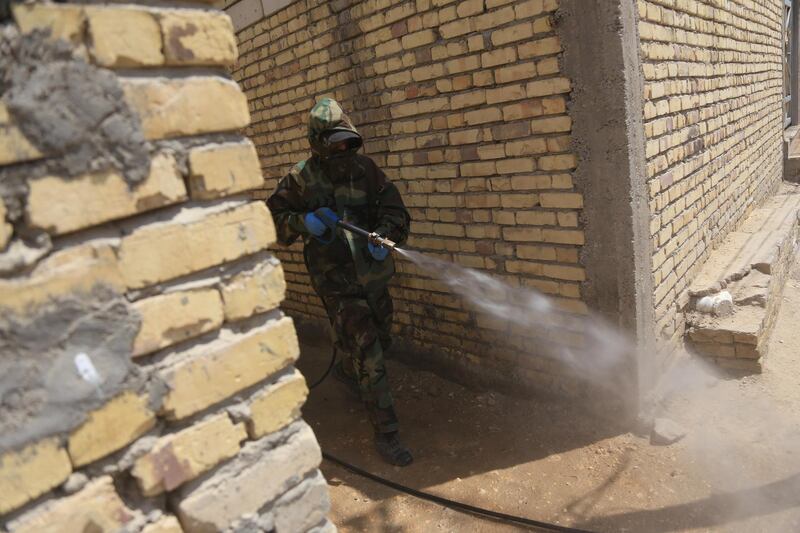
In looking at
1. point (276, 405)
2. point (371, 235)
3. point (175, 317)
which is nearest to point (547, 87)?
point (371, 235)

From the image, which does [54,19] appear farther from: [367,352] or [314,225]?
[367,352]

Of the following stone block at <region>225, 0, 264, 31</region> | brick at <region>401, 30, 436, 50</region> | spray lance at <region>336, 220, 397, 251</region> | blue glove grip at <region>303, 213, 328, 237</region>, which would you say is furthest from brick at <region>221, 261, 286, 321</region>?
stone block at <region>225, 0, 264, 31</region>

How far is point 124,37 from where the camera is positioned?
1097 millimetres

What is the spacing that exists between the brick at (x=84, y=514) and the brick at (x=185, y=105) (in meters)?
0.74

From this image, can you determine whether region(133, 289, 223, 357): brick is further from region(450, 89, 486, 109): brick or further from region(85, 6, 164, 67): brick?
region(450, 89, 486, 109): brick

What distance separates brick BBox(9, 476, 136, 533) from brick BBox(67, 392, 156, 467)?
0.21 ft

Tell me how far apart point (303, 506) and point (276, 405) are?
0.97 feet

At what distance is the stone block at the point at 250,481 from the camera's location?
1258 millimetres

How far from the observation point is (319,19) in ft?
14.0

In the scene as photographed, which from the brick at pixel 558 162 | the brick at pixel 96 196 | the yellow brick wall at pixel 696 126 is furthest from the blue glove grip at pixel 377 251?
the brick at pixel 96 196

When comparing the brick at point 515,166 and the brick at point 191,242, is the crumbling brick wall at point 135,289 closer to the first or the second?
the brick at point 191,242

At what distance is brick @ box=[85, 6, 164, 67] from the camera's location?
106 centimetres

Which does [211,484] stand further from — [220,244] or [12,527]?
[220,244]

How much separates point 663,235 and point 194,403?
9.99ft
